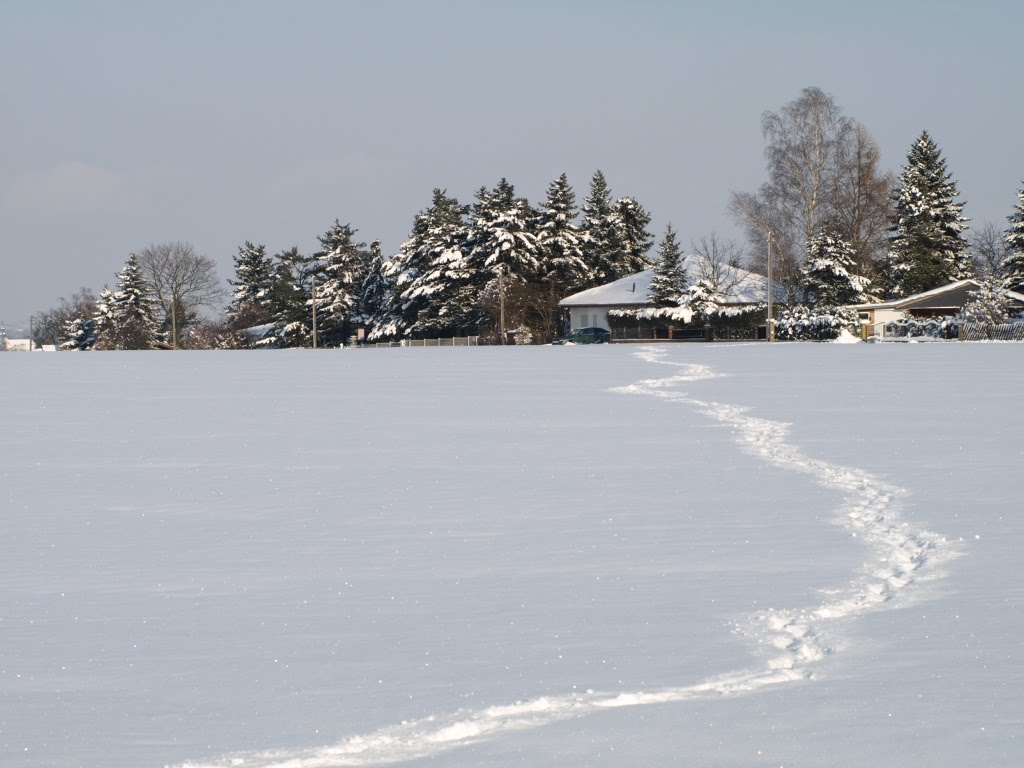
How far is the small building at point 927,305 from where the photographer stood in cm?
6675

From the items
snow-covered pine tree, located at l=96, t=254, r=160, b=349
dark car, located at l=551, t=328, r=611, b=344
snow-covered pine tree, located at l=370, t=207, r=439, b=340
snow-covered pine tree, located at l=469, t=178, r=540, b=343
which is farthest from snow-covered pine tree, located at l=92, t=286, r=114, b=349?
dark car, located at l=551, t=328, r=611, b=344

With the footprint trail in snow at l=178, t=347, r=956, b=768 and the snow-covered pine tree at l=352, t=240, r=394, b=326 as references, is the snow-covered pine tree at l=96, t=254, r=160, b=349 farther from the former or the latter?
the footprint trail in snow at l=178, t=347, r=956, b=768

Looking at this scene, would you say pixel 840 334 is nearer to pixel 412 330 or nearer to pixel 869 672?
pixel 412 330

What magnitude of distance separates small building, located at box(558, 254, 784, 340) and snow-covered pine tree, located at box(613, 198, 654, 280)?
608cm

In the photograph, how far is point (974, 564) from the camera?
24.8 feet

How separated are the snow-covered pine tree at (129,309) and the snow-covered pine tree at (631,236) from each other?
37215 millimetres

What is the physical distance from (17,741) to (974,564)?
→ 5.40 metres

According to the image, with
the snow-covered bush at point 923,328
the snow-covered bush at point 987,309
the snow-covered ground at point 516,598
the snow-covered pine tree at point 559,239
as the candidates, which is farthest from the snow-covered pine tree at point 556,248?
the snow-covered ground at point 516,598

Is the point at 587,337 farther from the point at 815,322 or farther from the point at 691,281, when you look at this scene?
the point at 815,322

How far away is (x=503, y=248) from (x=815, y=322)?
23208 mm

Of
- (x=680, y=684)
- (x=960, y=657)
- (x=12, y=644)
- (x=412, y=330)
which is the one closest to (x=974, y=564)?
(x=960, y=657)

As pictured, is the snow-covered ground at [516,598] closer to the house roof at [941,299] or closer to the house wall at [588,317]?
the house roof at [941,299]

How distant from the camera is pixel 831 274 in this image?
67.9 m

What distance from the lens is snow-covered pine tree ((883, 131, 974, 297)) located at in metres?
73.1
